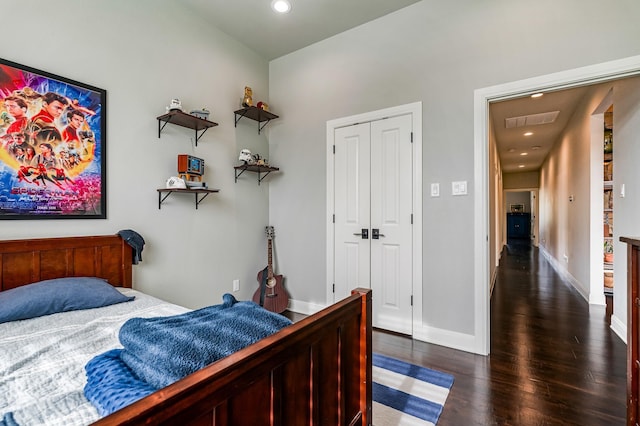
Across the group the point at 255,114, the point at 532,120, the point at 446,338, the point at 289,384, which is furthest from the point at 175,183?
the point at 532,120

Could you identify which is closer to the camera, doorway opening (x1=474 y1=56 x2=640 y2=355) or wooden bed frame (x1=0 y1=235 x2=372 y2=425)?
wooden bed frame (x1=0 y1=235 x2=372 y2=425)

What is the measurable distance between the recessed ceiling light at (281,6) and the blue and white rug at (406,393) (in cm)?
310

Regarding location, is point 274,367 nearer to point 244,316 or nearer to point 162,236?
point 244,316

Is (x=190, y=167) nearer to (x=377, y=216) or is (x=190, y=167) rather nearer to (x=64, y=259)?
(x=64, y=259)

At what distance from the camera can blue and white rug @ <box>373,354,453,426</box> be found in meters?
1.66

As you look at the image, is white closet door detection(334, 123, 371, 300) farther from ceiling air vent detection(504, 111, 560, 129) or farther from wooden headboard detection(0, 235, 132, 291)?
ceiling air vent detection(504, 111, 560, 129)

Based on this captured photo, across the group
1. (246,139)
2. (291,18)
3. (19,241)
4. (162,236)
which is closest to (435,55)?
(291,18)

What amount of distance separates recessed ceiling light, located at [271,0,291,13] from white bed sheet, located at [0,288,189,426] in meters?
2.62

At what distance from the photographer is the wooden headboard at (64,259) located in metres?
1.74

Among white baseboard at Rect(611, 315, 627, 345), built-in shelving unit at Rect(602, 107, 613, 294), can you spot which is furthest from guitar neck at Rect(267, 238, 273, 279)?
built-in shelving unit at Rect(602, 107, 613, 294)

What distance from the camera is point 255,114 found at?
3.35 meters

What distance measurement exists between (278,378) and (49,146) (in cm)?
217

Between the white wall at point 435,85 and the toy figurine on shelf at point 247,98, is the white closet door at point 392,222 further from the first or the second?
the toy figurine on shelf at point 247,98

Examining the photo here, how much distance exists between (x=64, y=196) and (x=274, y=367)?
2.06 meters
